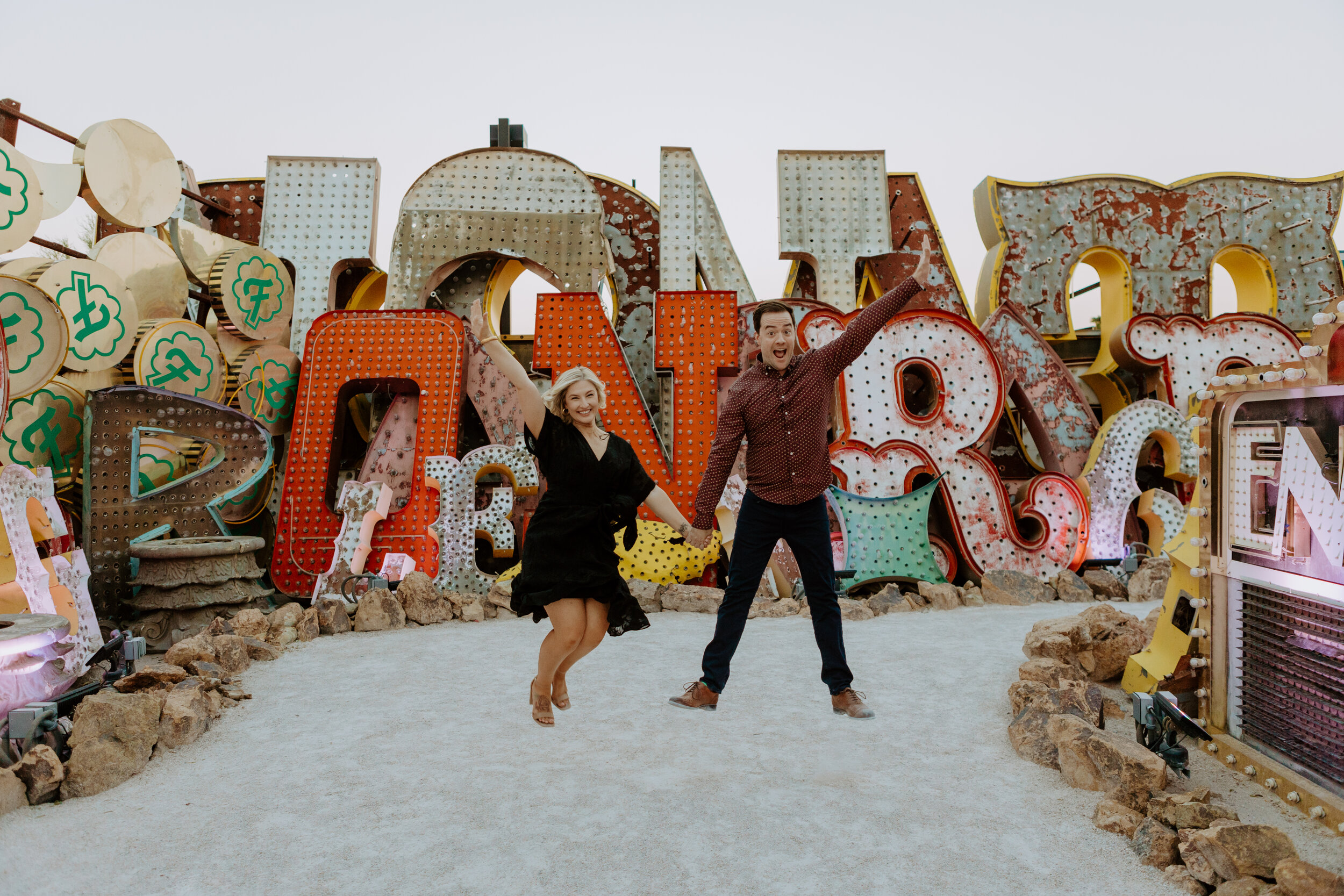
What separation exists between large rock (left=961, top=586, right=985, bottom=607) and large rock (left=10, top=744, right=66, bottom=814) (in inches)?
211

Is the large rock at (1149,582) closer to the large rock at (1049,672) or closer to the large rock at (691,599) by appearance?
the large rock at (1049,672)

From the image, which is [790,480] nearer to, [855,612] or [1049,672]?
[1049,672]

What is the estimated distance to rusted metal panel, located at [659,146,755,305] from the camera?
7203mm

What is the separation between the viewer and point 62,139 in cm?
578

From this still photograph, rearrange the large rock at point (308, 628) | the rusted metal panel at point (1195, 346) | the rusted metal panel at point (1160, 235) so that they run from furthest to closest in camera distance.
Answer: the rusted metal panel at point (1160, 235), the rusted metal panel at point (1195, 346), the large rock at point (308, 628)

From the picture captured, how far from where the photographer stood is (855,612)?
5.43 metres

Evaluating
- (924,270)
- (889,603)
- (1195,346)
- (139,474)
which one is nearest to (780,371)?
(924,270)

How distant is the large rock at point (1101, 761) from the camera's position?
94.1 inches

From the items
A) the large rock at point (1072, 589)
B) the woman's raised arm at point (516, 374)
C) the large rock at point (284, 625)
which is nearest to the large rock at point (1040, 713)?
the woman's raised arm at point (516, 374)

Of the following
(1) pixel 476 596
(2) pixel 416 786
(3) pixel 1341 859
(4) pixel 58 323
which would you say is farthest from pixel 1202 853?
(4) pixel 58 323

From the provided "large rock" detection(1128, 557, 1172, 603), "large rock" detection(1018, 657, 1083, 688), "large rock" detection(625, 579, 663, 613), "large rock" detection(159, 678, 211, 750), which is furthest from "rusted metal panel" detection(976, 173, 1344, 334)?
"large rock" detection(159, 678, 211, 750)

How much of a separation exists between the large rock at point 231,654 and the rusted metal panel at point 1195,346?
713 centimetres

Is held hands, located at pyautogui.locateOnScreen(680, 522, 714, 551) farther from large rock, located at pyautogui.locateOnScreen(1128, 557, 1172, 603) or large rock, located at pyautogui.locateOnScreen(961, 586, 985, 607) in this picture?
large rock, located at pyautogui.locateOnScreen(1128, 557, 1172, 603)

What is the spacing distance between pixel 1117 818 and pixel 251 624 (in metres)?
4.53
